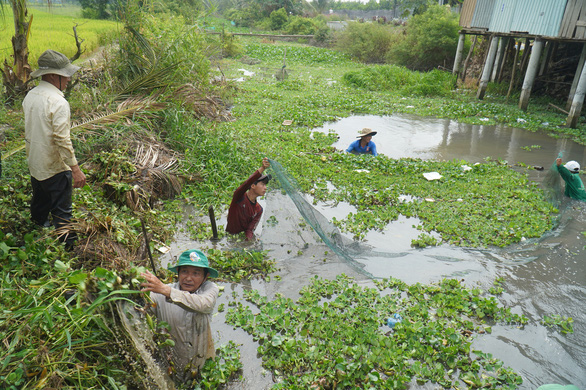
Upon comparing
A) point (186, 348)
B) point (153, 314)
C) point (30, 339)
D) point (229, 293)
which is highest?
point (30, 339)

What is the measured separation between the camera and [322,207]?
20.7ft

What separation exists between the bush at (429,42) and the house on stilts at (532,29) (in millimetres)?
3014

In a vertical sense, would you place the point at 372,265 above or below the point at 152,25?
below

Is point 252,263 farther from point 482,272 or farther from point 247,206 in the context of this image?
point 482,272

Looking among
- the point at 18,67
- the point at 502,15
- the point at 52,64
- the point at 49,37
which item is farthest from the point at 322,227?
the point at 502,15

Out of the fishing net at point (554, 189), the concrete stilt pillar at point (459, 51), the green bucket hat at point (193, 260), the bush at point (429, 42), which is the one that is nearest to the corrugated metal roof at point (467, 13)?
the concrete stilt pillar at point (459, 51)

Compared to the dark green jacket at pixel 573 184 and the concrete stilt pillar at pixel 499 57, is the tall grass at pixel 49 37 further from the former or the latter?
the concrete stilt pillar at pixel 499 57

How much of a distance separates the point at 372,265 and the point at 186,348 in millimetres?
2534

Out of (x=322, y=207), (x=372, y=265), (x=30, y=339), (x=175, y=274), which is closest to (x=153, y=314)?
(x=30, y=339)

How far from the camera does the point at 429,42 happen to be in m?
20.1

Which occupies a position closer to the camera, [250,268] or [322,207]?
[250,268]

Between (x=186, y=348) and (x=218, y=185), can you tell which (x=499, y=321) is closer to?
(x=186, y=348)

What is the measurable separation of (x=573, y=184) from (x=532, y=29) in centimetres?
849

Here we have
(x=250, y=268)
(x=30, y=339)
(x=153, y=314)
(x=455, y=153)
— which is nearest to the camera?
(x=30, y=339)
